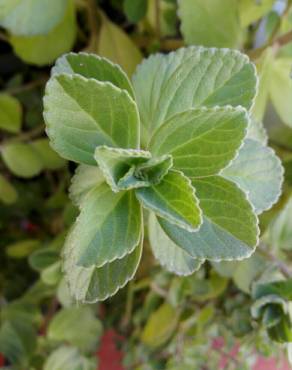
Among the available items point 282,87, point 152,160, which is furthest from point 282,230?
point 152,160

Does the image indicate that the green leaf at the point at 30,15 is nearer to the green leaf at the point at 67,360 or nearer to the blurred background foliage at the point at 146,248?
the blurred background foliage at the point at 146,248

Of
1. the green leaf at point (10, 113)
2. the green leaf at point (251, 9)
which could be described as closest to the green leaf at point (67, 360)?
the green leaf at point (10, 113)

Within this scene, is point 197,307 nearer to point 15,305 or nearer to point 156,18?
point 15,305

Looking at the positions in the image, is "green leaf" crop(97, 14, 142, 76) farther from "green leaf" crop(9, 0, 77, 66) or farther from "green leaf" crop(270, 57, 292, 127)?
"green leaf" crop(270, 57, 292, 127)

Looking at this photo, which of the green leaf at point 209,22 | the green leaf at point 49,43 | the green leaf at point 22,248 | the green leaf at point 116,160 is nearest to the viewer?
the green leaf at point 116,160

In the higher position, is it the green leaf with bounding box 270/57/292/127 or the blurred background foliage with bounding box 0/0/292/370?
the green leaf with bounding box 270/57/292/127

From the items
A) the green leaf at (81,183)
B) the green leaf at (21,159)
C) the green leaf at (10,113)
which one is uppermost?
the green leaf at (81,183)

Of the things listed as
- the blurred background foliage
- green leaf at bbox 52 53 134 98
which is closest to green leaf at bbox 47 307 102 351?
the blurred background foliage
